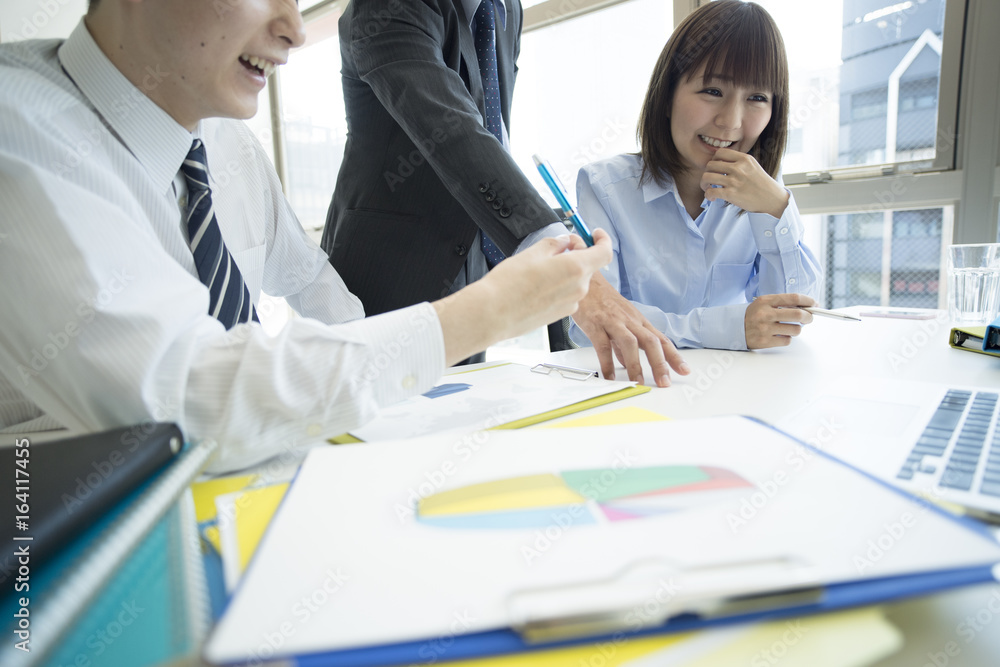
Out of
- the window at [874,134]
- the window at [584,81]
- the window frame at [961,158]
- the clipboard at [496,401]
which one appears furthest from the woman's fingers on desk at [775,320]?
the window at [584,81]

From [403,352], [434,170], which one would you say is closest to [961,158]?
[434,170]

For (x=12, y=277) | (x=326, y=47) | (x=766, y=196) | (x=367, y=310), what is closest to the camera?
(x=12, y=277)

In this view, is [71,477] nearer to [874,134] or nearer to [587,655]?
[587,655]

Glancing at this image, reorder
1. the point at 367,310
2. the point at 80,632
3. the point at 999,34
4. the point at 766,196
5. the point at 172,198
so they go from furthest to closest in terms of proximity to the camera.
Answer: the point at 999,34
the point at 367,310
the point at 766,196
the point at 172,198
the point at 80,632

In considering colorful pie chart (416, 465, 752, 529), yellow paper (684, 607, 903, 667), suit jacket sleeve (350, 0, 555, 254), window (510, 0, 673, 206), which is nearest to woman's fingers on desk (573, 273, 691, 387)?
suit jacket sleeve (350, 0, 555, 254)

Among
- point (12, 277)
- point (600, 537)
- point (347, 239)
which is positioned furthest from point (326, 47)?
point (600, 537)

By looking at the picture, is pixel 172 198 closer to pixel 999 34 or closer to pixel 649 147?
pixel 649 147

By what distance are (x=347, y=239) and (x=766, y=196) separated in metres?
0.83

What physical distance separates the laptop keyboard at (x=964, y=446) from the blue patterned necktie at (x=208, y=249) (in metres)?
0.68

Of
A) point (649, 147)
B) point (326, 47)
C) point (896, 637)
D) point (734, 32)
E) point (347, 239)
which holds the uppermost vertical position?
point (326, 47)

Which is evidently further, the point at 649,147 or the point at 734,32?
the point at 649,147

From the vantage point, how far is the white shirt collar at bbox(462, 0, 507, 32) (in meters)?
1.09

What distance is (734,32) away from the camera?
1.11 m

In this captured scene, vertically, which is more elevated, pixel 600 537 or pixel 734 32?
pixel 734 32
